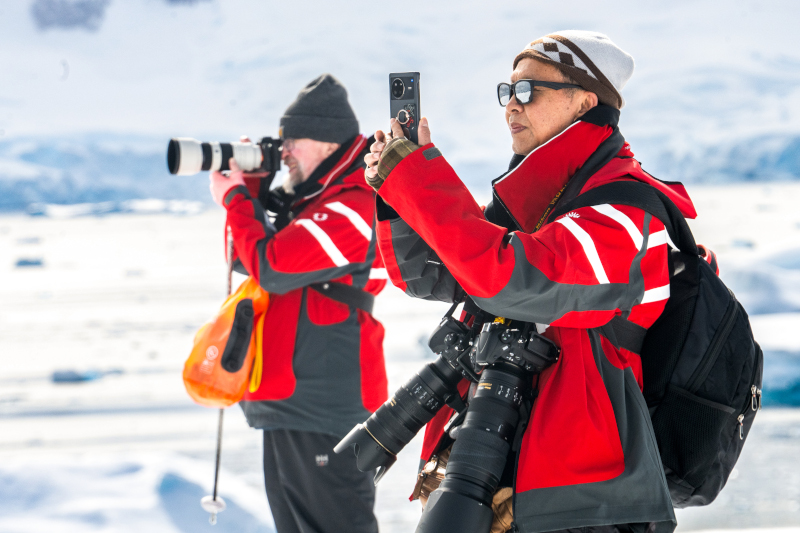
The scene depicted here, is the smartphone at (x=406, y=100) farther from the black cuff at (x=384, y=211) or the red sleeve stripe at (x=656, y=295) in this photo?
the red sleeve stripe at (x=656, y=295)

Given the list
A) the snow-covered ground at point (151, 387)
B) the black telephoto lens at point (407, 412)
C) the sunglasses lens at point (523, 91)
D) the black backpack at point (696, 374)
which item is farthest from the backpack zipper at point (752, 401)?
the snow-covered ground at point (151, 387)

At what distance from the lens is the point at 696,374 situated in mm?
962

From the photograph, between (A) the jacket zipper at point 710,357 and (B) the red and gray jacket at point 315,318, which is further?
(B) the red and gray jacket at point 315,318

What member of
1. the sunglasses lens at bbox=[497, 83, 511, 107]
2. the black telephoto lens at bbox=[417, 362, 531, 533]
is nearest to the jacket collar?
the sunglasses lens at bbox=[497, 83, 511, 107]

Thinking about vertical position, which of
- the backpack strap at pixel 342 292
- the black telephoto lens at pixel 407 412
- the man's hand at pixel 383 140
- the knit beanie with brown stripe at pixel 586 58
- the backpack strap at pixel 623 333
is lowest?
the backpack strap at pixel 342 292

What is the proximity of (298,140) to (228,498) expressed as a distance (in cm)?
121

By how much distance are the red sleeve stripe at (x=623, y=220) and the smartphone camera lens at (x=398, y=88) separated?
0.32m

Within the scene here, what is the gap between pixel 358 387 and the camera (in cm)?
177

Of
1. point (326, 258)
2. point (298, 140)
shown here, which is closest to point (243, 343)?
point (326, 258)

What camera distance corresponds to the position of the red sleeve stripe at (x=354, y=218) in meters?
1.75

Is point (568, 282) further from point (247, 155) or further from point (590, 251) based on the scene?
point (247, 155)

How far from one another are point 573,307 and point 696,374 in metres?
0.22

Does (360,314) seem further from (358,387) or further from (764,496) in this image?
(764,496)

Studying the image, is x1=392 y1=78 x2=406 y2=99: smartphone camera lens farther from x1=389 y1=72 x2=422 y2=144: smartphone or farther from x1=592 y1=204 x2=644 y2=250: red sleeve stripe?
x1=592 y1=204 x2=644 y2=250: red sleeve stripe
